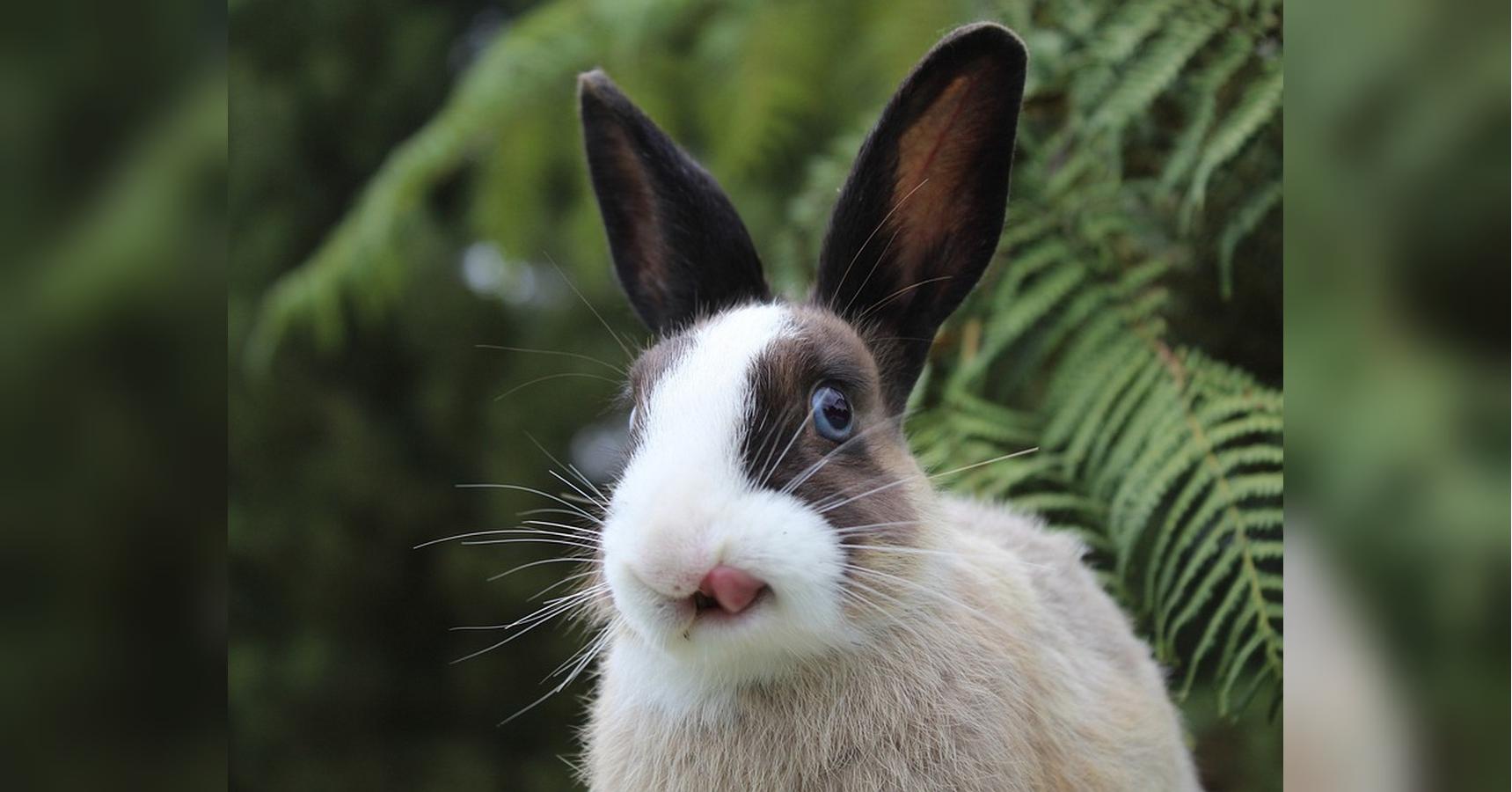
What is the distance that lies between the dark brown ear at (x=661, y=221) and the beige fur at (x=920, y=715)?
33 centimetres

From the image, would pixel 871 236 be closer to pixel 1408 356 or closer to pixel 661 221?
pixel 661 221

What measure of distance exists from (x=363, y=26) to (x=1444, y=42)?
2560 millimetres

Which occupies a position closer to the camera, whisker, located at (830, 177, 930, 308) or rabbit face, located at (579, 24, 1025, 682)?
rabbit face, located at (579, 24, 1025, 682)

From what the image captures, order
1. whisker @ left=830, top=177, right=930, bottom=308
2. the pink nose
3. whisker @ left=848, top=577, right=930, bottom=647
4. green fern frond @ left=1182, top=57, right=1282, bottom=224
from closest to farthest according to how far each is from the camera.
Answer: the pink nose, whisker @ left=848, top=577, right=930, bottom=647, whisker @ left=830, top=177, right=930, bottom=308, green fern frond @ left=1182, top=57, right=1282, bottom=224

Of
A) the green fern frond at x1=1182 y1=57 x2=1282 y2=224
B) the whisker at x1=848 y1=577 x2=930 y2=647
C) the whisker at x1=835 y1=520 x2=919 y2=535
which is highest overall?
the green fern frond at x1=1182 y1=57 x2=1282 y2=224

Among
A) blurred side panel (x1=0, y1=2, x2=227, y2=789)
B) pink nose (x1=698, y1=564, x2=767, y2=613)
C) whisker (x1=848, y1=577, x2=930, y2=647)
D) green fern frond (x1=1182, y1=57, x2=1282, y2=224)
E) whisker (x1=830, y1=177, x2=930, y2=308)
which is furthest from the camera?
green fern frond (x1=1182, y1=57, x2=1282, y2=224)

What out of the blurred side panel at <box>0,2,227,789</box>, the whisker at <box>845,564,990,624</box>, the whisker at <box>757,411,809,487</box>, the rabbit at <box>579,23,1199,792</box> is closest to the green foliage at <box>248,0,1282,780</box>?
the rabbit at <box>579,23,1199,792</box>

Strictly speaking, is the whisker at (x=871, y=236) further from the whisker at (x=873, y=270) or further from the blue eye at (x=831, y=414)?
the blue eye at (x=831, y=414)

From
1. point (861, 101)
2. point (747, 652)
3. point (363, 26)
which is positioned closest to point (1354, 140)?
point (747, 652)

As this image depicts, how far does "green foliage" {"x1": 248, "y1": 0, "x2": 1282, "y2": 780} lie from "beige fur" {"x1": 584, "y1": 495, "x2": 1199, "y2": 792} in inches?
9.6

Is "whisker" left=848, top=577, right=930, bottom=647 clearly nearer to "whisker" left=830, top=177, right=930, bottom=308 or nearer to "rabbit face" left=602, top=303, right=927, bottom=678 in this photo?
"rabbit face" left=602, top=303, right=927, bottom=678

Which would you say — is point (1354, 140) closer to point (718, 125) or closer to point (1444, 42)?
point (1444, 42)

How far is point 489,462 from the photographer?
8.94 ft

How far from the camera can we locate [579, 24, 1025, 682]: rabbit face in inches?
39.0
